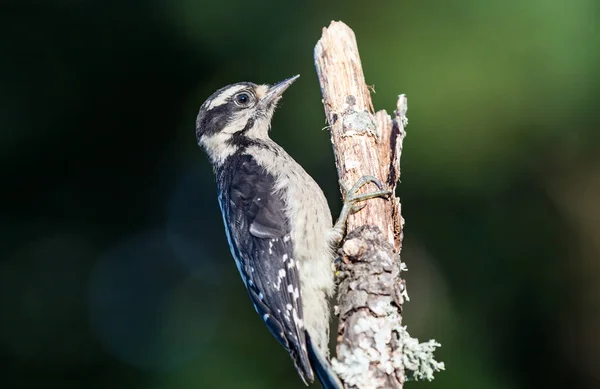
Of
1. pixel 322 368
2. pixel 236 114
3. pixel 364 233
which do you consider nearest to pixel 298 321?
pixel 322 368

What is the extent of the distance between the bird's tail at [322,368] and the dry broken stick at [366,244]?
0.50 ft

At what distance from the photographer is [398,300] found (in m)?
2.55

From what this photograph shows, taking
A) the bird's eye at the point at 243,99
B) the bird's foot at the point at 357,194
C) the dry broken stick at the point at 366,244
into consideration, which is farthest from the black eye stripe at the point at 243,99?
the bird's foot at the point at 357,194

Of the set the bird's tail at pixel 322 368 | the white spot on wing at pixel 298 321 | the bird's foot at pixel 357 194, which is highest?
the bird's foot at pixel 357 194

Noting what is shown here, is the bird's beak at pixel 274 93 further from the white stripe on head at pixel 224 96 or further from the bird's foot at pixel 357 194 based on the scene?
the bird's foot at pixel 357 194

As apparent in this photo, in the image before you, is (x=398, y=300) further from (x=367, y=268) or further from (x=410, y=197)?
(x=410, y=197)

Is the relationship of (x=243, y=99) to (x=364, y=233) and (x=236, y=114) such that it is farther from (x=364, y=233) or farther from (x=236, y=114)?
(x=364, y=233)

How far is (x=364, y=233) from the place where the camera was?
2.81 metres

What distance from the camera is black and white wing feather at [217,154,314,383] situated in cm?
319

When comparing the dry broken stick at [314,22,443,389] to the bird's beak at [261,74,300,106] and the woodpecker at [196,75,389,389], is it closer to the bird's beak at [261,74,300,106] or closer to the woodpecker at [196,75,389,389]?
the woodpecker at [196,75,389,389]

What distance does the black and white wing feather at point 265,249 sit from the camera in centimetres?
319

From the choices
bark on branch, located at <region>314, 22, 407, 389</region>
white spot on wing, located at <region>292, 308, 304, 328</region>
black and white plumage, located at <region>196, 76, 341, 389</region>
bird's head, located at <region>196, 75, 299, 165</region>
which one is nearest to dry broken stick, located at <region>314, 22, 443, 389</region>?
bark on branch, located at <region>314, 22, 407, 389</region>

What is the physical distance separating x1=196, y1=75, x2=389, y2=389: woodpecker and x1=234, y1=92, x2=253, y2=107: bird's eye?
0.21 metres
